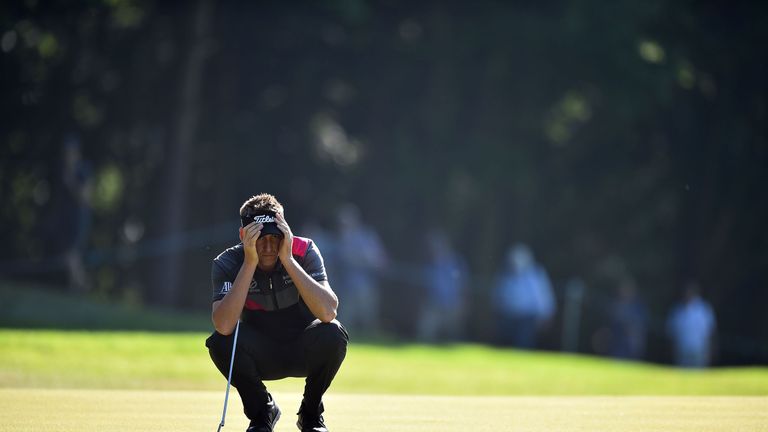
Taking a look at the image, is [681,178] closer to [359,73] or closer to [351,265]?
[359,73]

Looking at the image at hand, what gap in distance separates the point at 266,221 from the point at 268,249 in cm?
25

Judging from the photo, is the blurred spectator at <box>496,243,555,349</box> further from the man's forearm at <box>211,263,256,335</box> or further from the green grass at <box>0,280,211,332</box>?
the man's forearm at <box>211,263,256,335</box>

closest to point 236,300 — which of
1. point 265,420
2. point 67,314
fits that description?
point 265,420

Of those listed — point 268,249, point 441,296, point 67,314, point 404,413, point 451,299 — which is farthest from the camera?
point 451,299

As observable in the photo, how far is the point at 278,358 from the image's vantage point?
8.65m

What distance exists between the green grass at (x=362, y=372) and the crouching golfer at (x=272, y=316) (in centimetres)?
606

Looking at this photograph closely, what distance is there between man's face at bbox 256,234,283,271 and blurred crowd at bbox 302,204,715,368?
1553 centimetres

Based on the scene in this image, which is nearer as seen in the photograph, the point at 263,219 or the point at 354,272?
the point at 263,219

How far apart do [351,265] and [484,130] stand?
340 inches

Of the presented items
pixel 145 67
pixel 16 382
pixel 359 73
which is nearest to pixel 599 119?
pixel 359 73

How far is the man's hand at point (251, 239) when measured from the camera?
27.0 feet

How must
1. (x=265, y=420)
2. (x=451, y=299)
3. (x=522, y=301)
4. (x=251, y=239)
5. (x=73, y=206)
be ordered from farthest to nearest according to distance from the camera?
1. (x=451, y=299)
2. (x=522, y=301)
3. (x=73, y=206)
4. (x=265, y=420)
5. (x=251, y=239)

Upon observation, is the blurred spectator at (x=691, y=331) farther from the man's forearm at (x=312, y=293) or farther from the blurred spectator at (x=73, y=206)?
the man's forearm at (x=312, y=293)

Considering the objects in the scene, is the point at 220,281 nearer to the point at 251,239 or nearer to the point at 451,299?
the point at 251,239
